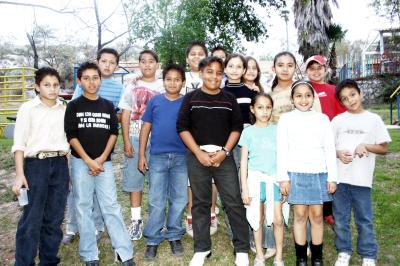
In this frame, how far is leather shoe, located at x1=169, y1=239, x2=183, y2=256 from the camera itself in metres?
4.25

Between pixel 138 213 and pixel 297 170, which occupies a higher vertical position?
pixel 297 170

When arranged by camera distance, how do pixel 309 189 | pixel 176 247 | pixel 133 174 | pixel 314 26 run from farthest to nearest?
pixel 314 26 → pixel 133 174 → pixel 176 247 → pixel 309 189

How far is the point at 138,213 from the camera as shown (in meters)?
4.59

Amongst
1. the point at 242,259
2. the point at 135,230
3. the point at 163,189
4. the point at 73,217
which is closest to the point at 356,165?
the point at 242,259

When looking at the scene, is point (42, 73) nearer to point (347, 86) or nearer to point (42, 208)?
point (42, 208)

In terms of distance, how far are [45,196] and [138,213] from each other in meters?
1.15

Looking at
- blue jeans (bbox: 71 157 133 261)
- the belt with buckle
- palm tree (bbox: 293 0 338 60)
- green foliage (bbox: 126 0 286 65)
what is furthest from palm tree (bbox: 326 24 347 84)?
the belt with buckle

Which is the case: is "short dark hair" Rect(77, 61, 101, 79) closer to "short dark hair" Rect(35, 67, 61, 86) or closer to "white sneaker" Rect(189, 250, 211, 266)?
"short dark hair" Rect(35, 67, 61, 86)

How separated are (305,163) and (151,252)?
1.76 m

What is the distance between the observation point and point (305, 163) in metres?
3.73

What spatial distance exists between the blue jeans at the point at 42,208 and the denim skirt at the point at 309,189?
210cm

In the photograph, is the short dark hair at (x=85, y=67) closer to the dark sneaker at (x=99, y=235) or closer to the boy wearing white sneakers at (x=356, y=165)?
the dark sneaker at (x=99, y=235)

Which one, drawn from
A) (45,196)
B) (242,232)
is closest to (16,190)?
(45,196)

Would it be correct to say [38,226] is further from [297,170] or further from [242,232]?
[297,170]
